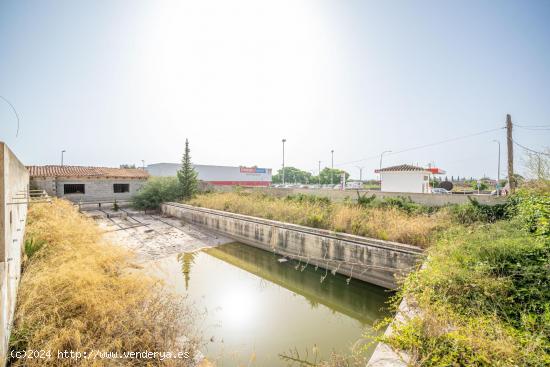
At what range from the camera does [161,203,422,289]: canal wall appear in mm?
6413

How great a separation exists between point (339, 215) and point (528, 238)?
4987mm

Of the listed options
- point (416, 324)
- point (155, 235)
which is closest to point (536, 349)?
point (416, 324)

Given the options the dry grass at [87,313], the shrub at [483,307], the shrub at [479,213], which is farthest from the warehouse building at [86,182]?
the shrub at [479,213]

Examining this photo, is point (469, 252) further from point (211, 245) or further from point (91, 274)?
point (211, 245)

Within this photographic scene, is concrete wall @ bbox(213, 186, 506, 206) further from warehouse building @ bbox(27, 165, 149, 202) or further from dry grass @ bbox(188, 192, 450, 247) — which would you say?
warehouse building @ bbox(27, 165, 149, 202)

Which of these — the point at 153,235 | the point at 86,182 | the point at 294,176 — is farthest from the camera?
the point at 294,176

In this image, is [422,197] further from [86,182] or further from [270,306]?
[86,182]

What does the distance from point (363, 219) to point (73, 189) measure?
19.4 metres

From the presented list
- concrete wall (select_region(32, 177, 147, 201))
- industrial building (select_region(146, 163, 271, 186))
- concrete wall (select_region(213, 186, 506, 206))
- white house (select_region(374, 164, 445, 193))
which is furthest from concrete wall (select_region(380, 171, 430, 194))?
concrete wall (select_region(32, 177, 147, 201))

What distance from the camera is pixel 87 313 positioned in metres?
3.17

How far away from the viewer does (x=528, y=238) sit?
3.91 m

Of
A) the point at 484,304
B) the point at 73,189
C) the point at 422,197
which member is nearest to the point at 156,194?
the point at 73,189

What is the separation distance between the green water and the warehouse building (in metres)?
14.0

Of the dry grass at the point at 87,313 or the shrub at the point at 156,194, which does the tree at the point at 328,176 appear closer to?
the shrub at the point at 156,194
